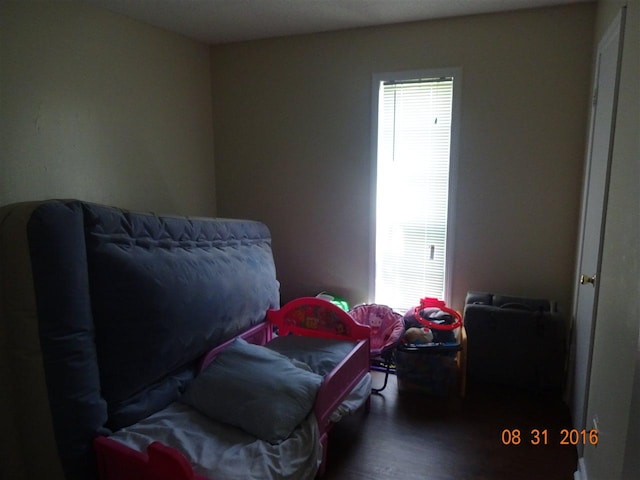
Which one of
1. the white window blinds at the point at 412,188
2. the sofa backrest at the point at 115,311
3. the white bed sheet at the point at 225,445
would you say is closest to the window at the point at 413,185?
the white window blinds at the point at 412,188

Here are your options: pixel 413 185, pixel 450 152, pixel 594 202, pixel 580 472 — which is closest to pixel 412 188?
pixel 413 185

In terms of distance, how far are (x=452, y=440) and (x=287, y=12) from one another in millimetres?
2772

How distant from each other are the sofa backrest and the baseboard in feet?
5.91

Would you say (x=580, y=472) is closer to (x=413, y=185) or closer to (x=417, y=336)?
(x=417, y=336)

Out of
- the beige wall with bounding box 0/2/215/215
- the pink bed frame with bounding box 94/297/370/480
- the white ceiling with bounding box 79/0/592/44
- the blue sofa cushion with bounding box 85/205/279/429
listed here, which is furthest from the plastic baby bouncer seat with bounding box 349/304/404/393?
the white ceiling with bounding box 79/0/592/44

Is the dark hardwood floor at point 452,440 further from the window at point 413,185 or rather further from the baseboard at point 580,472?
the window at point 413,185

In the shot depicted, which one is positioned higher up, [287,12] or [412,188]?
[287,12]

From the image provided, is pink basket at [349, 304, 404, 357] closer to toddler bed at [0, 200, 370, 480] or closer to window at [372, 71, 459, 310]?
window at [372, 71, 459, 310]

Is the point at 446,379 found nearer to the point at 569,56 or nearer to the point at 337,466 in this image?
the point at 337,466

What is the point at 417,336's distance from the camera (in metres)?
2.70

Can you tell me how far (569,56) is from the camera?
2.63 metres

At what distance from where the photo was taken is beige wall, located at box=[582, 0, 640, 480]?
123 cm

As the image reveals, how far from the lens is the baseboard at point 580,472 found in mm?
1812

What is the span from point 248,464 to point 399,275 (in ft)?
6.60
